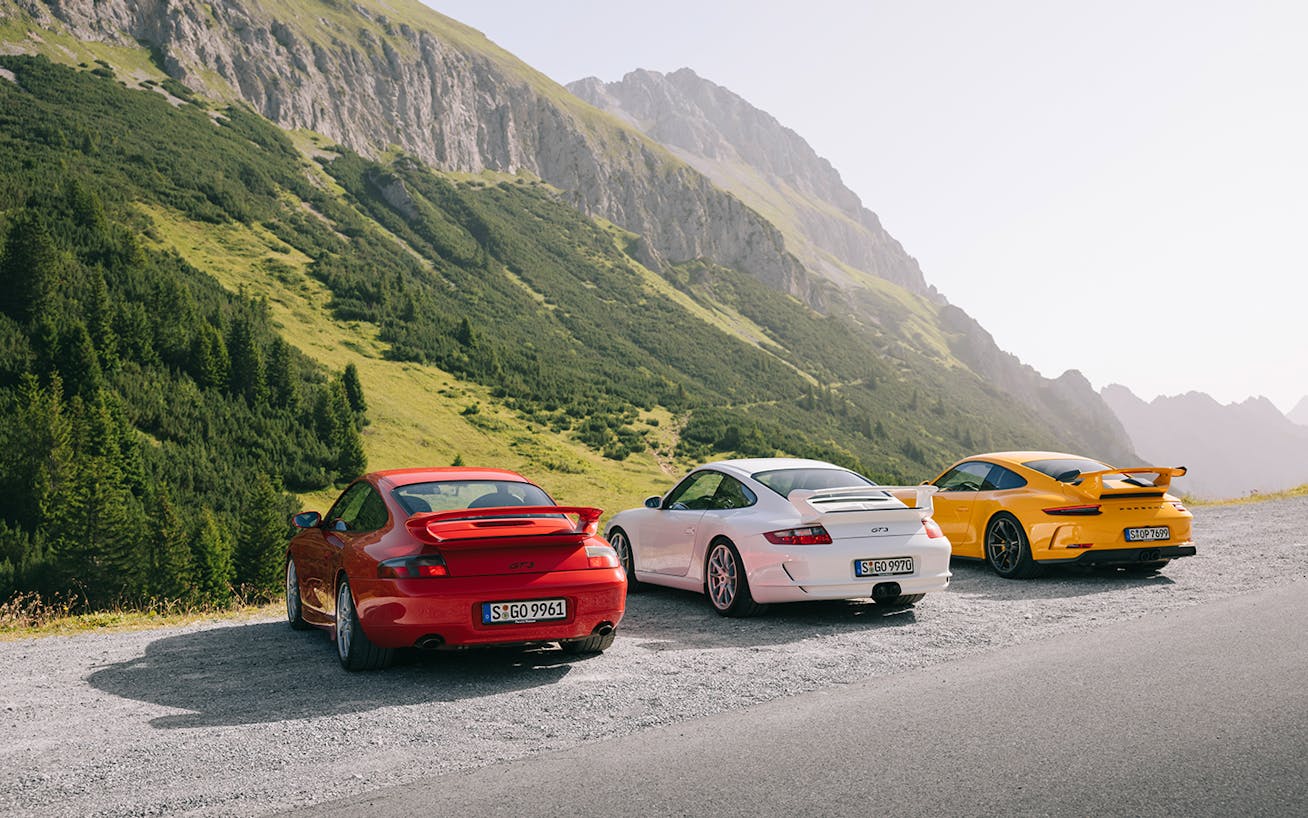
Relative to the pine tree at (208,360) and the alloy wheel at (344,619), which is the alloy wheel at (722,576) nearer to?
the alloy wheel at (344,619)

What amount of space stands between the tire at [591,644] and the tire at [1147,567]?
724 centimetres

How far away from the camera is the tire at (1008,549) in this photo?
11.0 metres

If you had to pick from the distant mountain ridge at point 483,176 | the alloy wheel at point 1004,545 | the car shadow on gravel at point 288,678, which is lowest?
the car shadow on gravel at point 288,678

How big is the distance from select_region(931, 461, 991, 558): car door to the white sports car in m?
2.63

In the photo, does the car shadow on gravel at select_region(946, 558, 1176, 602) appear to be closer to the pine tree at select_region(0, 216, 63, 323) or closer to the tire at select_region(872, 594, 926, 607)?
the tire at select_region(872, 594, 926, 607)

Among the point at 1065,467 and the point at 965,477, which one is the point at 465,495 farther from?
the point at 1065,467

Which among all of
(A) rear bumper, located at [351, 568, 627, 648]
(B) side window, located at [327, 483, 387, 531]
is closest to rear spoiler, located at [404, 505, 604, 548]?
(A) rear bumper, located at [351, 568, 627, 648]

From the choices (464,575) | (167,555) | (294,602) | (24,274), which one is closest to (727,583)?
(464,575)

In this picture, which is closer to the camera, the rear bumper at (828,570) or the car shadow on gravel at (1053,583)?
the rear bumper at (828,570)

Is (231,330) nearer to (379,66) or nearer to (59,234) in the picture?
(59,234)

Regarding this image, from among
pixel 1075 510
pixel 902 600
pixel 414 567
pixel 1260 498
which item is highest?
pixel 1075 510

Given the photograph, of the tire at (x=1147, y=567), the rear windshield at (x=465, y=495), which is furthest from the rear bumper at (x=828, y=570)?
the tire at (x=1147, y=567)

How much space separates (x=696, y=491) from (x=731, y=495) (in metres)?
0.70

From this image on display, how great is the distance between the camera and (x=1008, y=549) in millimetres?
11344
